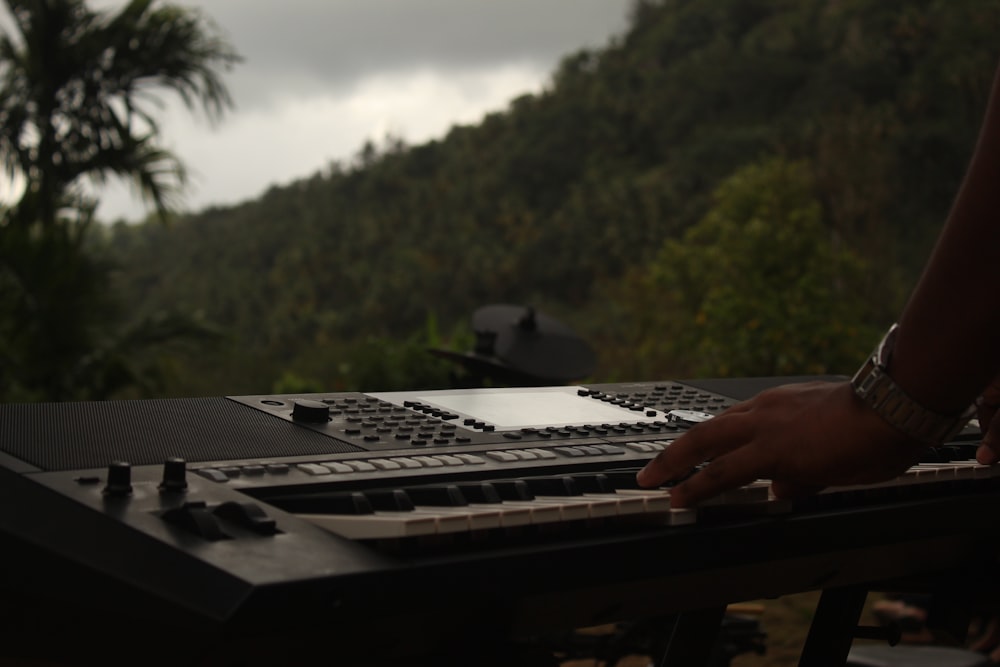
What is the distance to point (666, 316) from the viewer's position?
942 centimetres

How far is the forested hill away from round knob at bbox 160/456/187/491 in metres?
5.11

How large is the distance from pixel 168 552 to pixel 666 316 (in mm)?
8843

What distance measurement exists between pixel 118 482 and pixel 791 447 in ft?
1.81

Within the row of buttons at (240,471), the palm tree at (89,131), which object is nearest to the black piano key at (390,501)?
the row of buttons at (240,471)

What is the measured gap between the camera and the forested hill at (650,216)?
25.5 feet

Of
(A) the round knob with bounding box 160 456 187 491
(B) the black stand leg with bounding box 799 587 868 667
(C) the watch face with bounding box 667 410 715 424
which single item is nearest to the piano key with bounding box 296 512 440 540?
(A) the round knob with bounding box 160 456 187 491

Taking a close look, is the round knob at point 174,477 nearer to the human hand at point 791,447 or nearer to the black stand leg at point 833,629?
the human hand at point 791,447

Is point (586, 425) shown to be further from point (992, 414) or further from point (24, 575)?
point (24, 575)

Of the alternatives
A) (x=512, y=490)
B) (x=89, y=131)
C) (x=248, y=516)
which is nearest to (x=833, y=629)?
(x=512, y=490)

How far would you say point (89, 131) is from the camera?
6.25 m

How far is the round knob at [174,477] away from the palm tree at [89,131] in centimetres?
479

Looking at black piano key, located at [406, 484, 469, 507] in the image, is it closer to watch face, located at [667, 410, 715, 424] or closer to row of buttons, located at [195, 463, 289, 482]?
row of buttons, located at [195, 463, 289, 482]

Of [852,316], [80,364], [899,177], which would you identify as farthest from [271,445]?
[899,177]

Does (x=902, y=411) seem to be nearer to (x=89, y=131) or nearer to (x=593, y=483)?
(x=593, y=483)
